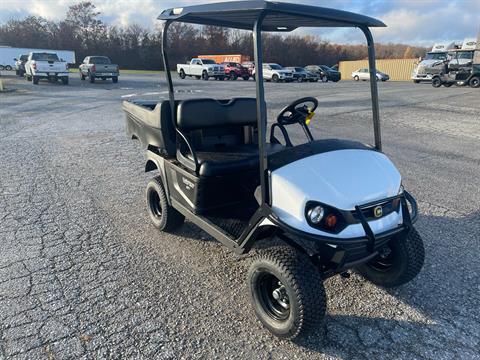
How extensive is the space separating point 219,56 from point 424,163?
3791 cm

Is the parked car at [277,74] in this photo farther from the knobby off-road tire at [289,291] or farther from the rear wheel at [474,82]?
the knobby off-road tire at [289,291]

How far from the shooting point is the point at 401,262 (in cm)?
258

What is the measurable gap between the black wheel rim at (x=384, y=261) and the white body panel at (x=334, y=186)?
0.36m

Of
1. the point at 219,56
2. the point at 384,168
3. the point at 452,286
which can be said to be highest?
the point at 219,56

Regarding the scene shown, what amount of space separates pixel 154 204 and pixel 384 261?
7.31ft

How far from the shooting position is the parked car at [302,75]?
94.4 ft

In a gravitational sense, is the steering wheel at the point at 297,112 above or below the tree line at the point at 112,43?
below

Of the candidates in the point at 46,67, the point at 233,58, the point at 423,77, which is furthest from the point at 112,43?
the point at 423,77

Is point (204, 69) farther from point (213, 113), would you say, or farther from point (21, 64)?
point (213, 113)

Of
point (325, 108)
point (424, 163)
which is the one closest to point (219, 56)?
point (325, 108)

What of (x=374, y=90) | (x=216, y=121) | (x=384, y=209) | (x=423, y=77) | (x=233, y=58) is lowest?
(x=384, y=209)

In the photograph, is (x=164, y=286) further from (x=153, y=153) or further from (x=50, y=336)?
(x=153, y=153)

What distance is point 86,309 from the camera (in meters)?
2.51

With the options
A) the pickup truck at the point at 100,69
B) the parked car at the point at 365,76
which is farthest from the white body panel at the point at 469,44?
the pickup truck at the point at 100,69
